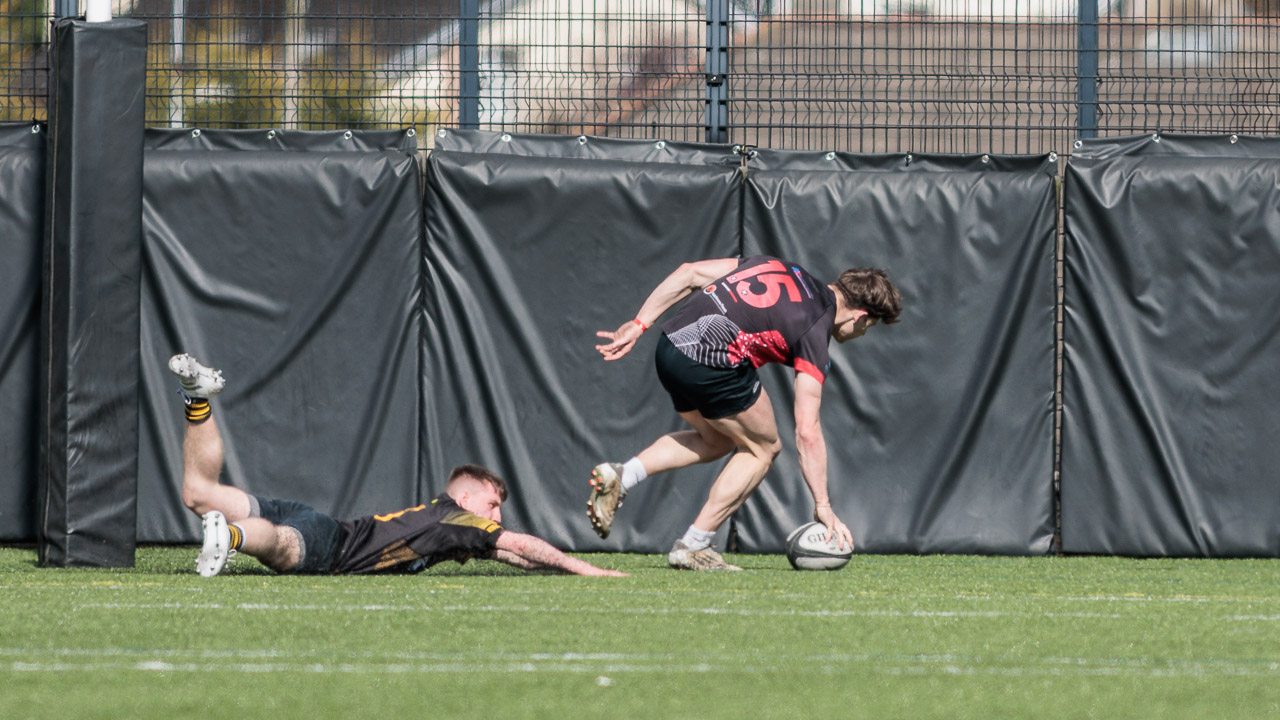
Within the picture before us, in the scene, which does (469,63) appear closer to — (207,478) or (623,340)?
(623,340)

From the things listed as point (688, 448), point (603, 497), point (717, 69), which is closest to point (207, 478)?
point (603, 497)

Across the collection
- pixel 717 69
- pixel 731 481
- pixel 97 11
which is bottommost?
pixel 731 481

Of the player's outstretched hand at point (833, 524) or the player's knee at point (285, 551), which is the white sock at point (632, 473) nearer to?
the player's outstretched hand at point (833, 524)

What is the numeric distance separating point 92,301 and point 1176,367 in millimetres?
5673

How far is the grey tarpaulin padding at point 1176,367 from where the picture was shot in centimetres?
802

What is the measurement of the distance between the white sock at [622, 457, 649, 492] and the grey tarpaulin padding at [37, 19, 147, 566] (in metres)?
2.12

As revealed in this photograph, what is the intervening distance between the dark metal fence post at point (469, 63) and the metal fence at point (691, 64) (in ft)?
0.04

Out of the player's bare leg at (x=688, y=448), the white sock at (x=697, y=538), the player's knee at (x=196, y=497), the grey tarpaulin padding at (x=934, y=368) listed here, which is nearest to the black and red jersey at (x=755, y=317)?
the player's bare leg at (x=688, y=448)

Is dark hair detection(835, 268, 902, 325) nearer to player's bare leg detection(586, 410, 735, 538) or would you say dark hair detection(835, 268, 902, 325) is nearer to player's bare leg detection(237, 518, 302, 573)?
player's bare leg detection(586, 410, 735, 538)

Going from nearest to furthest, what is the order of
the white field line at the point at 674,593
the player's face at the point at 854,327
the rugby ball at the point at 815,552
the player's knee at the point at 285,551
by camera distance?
the white field line at the point at 674,593
the player's knee at the point at 285,551
the player's face at the point at 854,327
the rugby ball at the point at 815,552

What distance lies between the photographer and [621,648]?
3643 mm

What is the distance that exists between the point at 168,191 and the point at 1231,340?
599 centimetres

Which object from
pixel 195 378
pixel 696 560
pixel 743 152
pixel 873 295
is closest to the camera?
pixel 195 378

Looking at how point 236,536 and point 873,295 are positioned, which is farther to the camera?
point 873,295
